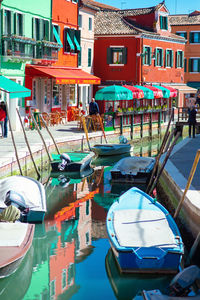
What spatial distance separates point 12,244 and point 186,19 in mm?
48031

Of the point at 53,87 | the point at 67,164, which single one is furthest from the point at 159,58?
the point at 67,164

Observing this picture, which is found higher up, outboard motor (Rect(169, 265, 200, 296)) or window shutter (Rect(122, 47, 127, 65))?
window shutter (Rect(122, 47, 127, 65))

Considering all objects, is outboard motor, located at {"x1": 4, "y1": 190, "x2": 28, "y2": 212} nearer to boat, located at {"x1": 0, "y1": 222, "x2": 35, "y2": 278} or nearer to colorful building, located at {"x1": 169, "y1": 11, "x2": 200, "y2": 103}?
boat, located at {"x1": 0, "y1": 222, "x2": 35, "y2": 278}

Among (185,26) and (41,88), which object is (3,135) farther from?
(185,26)

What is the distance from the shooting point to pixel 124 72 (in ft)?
133

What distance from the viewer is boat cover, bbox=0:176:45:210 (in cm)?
1411

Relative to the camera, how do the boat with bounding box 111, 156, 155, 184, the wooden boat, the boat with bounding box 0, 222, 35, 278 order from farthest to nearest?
the wooden boat → the boat with bounding box 111, 156, 155, 184 → the boat with bounding box 0, 222, 35, 278

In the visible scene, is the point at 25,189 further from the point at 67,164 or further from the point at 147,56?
the point at 147,56

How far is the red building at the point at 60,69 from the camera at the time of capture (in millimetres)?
30000

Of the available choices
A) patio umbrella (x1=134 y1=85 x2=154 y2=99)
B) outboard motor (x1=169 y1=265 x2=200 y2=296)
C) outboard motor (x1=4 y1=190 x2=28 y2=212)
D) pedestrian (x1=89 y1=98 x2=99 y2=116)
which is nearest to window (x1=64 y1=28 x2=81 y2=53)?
patio umbrella (x1=134 y1=85 x2=154 y2=99)

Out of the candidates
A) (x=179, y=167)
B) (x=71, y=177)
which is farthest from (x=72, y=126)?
(x=179, y=167)

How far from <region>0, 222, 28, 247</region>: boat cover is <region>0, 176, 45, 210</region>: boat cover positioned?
156 cm

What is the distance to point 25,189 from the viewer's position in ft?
48.3

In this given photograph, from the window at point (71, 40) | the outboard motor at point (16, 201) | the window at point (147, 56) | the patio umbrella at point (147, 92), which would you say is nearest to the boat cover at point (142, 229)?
the outboard motor at point (16, 201)
